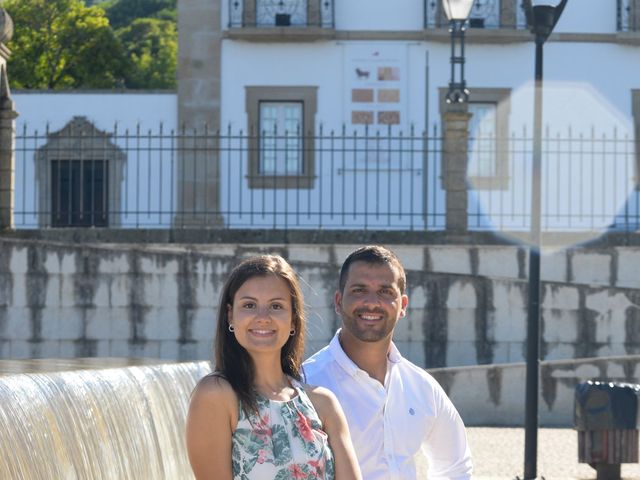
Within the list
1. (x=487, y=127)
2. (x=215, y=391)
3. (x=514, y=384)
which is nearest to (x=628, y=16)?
(x=487, y=127)

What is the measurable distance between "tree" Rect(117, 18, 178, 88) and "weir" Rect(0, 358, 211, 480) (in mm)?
33223

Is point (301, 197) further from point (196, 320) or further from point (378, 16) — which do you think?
point (196, 320)

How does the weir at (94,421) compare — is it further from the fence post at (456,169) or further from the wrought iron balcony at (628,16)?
the wrought iron balcony at (628,16)

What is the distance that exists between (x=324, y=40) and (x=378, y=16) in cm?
114

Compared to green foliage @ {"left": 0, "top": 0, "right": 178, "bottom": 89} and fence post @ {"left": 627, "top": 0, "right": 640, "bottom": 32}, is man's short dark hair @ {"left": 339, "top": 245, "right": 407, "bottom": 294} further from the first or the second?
green foliage @ {"left": 0, "top": 0, "right": 178, "bottom": 89}

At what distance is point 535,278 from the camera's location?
36.5 feet

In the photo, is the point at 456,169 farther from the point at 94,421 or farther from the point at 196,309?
the point at 94,421

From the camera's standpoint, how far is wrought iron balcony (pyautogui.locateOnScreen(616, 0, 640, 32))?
28.6 meters

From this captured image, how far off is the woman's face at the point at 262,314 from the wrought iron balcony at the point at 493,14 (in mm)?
24695

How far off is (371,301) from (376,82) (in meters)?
24.1

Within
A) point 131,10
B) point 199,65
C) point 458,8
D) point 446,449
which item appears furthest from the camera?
point 131,10

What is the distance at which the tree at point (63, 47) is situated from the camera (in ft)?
129

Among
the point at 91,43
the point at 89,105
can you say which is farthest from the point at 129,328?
the point at 91,43

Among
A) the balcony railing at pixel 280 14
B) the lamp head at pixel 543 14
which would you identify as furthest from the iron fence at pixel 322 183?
the lamp head at pixel 543 14
